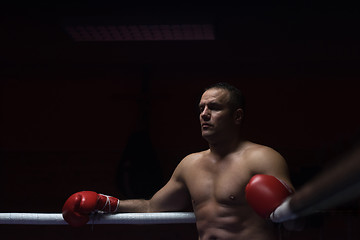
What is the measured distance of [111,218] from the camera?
1928mm

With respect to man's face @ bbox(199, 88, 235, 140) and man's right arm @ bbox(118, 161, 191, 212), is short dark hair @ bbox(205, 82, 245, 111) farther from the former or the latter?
man's right arm @ bbox(118, 161, 191, 212)

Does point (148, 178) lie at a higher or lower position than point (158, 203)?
higher

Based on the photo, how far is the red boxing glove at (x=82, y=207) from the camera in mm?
1854

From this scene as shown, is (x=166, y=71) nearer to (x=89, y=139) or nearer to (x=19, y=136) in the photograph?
(x=89, y=139)

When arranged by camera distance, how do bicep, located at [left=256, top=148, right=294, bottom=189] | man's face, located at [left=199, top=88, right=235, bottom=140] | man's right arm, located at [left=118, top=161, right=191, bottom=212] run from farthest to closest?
man's right arm, located at [left=118, top=161, right=191, bottom=212] < man's face, located at [left=199, top=88, right=235, bottom=140] < bicep, located at [left=256, top=148, right=294, bottom=189]

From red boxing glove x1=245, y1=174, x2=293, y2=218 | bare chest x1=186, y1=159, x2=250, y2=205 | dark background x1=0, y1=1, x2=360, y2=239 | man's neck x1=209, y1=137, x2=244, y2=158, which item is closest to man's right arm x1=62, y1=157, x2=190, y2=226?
bare chest x1=186, y1=159, x2=250, y2=205

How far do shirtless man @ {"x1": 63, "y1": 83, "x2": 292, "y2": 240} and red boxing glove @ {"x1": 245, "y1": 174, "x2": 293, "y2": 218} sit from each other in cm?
18

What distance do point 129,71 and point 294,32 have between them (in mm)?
1754

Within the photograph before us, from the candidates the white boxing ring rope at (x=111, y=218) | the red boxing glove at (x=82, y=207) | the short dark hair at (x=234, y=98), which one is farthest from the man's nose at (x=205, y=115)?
the red boxing glove at (x=82, y=207)

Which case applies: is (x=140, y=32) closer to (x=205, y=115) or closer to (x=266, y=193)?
(x=205, y=115)

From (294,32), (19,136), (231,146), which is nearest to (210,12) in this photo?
(294,32)

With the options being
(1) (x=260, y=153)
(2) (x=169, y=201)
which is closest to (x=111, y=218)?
(2) (x=169, y=201)

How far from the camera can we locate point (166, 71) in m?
4.36

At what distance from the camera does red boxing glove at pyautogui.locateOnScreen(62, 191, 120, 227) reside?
73.0 inches
